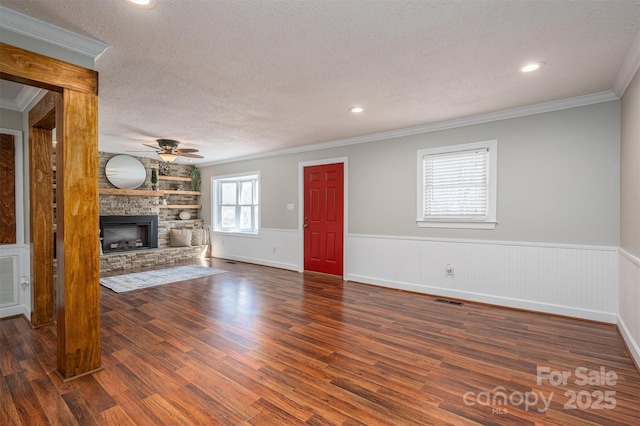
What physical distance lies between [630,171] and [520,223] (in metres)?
1.20

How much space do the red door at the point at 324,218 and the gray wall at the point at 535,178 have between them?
21.6 inches

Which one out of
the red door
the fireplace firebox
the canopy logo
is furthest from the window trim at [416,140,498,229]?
the fireplace firebox

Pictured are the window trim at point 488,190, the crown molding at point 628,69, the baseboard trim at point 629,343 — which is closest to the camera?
the crown molding at point 628,69

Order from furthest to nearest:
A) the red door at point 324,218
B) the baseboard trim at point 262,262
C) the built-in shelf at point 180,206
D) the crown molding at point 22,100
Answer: the built-in shelf at point 180,206, the baseboard trim at point 262,262, the red door at point 324,218, the crown molding at point 22,100

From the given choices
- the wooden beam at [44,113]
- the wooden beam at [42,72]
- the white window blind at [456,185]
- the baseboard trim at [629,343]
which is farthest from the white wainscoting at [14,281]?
the baseboard trim at [629,343]

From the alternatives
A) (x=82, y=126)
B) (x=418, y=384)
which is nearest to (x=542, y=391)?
(x=418, y=384)

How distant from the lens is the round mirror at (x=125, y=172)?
6473mm

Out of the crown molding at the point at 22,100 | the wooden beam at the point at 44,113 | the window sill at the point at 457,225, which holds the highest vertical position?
the crown molding at the point at 22,100

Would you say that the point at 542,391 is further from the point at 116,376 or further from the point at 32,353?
the point at 32,353

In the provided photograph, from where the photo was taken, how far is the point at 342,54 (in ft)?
7.78

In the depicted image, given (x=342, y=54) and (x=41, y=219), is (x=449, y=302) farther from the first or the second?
(x=41, y=219)

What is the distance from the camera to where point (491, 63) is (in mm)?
2525

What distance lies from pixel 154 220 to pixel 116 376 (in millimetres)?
5491

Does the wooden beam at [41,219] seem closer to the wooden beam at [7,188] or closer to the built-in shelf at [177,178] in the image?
the wooden beam at [7,188]
